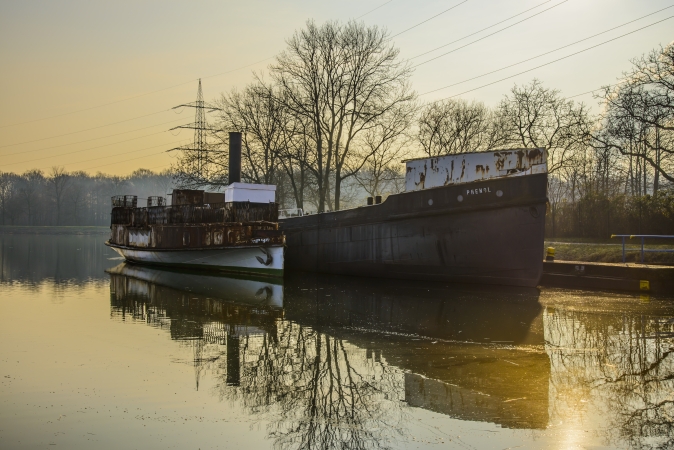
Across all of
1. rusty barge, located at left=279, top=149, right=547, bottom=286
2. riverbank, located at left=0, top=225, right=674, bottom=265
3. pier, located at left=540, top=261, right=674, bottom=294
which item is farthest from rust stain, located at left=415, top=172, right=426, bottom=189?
riverbank, located at left=0, top=225, right=674, bottom=265

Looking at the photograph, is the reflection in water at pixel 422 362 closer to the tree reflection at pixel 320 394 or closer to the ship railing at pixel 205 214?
the tree reflection at pixel 320 394

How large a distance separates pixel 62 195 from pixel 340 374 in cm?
10403

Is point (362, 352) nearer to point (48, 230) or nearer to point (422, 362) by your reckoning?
point (422, 362)

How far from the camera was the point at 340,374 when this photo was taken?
293 inches

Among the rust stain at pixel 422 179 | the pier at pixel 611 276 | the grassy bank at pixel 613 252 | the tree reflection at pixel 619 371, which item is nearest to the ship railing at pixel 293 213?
the rust stain at pixel 422 179

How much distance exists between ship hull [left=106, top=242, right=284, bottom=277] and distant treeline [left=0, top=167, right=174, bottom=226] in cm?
5624

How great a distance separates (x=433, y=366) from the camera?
768 cm

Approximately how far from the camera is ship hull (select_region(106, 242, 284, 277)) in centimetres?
1961

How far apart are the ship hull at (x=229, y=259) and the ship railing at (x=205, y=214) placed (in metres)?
1.34

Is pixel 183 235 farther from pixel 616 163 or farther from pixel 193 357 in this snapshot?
pixel 616 163

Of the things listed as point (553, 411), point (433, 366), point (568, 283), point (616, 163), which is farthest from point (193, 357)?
point (616, 163)

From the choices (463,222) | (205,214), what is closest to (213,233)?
(205,214)

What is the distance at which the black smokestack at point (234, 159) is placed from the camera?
85.1ft

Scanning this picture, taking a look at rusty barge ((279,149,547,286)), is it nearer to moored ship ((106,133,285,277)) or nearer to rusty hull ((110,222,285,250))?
rusty hull ((110,222,285,250))
